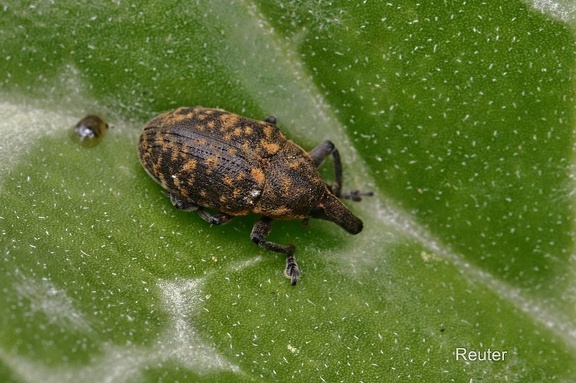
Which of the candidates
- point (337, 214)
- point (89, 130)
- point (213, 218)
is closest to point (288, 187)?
point (337, 214)

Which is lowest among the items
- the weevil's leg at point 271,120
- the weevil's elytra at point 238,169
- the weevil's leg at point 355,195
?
the weevil's elytra at point 238,169

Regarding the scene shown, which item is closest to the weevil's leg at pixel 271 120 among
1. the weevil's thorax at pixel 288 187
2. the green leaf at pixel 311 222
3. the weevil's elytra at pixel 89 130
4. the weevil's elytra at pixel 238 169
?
the weevil's elytra at pixel 238 169

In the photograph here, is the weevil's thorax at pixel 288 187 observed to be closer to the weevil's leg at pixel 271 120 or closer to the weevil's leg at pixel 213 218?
the weevil's leg at pixel 271 120

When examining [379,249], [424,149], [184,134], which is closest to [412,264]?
[379,249]

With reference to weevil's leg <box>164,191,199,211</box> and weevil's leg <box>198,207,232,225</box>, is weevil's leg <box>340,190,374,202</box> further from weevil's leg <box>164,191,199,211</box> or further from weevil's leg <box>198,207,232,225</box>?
weevil's leg <box>164,191,199,211</box>

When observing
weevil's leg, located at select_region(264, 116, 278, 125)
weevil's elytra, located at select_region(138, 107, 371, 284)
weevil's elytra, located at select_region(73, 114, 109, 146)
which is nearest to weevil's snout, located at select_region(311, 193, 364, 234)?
weevil's elytra, located at select_region(138, 107, 371, 284)
